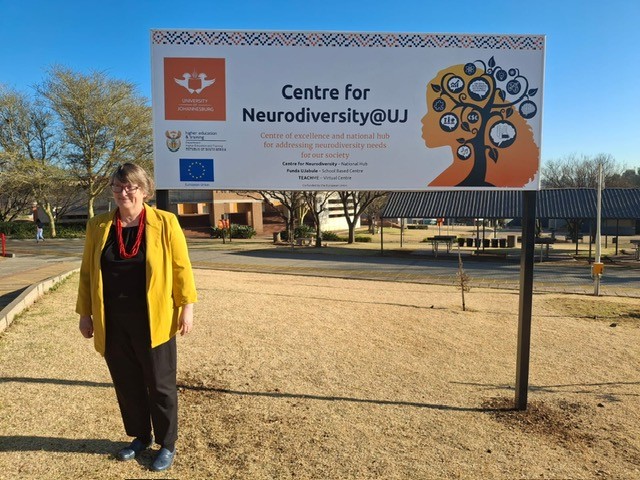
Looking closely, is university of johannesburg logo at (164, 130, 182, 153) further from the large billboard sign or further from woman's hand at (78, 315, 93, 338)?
woman's hand at (78, 315, 93, 338)

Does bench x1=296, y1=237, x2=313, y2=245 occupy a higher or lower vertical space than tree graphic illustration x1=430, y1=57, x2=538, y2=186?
lower

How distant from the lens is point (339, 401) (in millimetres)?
4086

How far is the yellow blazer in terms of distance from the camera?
2617 mm

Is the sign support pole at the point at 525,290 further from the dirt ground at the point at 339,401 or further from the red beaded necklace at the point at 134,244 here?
the red beaded necklace at the point at 134,244

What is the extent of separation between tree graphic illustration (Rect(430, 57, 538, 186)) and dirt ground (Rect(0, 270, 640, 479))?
207 cm

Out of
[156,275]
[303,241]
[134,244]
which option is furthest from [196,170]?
[303,241]

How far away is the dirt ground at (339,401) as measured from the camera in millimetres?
3006

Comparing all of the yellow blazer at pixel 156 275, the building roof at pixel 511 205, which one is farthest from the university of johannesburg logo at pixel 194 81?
the building roof at pixel 511 205

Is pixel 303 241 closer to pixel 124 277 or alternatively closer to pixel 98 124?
pixel 98 124

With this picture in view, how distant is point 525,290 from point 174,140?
10.5 ft

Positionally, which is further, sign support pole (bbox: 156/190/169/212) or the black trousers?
sign support pole (bbox: 156/190/169/212)

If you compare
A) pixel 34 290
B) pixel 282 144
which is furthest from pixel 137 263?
pixel 34 290

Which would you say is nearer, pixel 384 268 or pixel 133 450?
pixel 133 450

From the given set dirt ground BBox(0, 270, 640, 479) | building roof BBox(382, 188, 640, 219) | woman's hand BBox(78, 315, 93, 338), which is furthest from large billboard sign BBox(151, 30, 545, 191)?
building roof BBox(382, 188, 640, 219)
